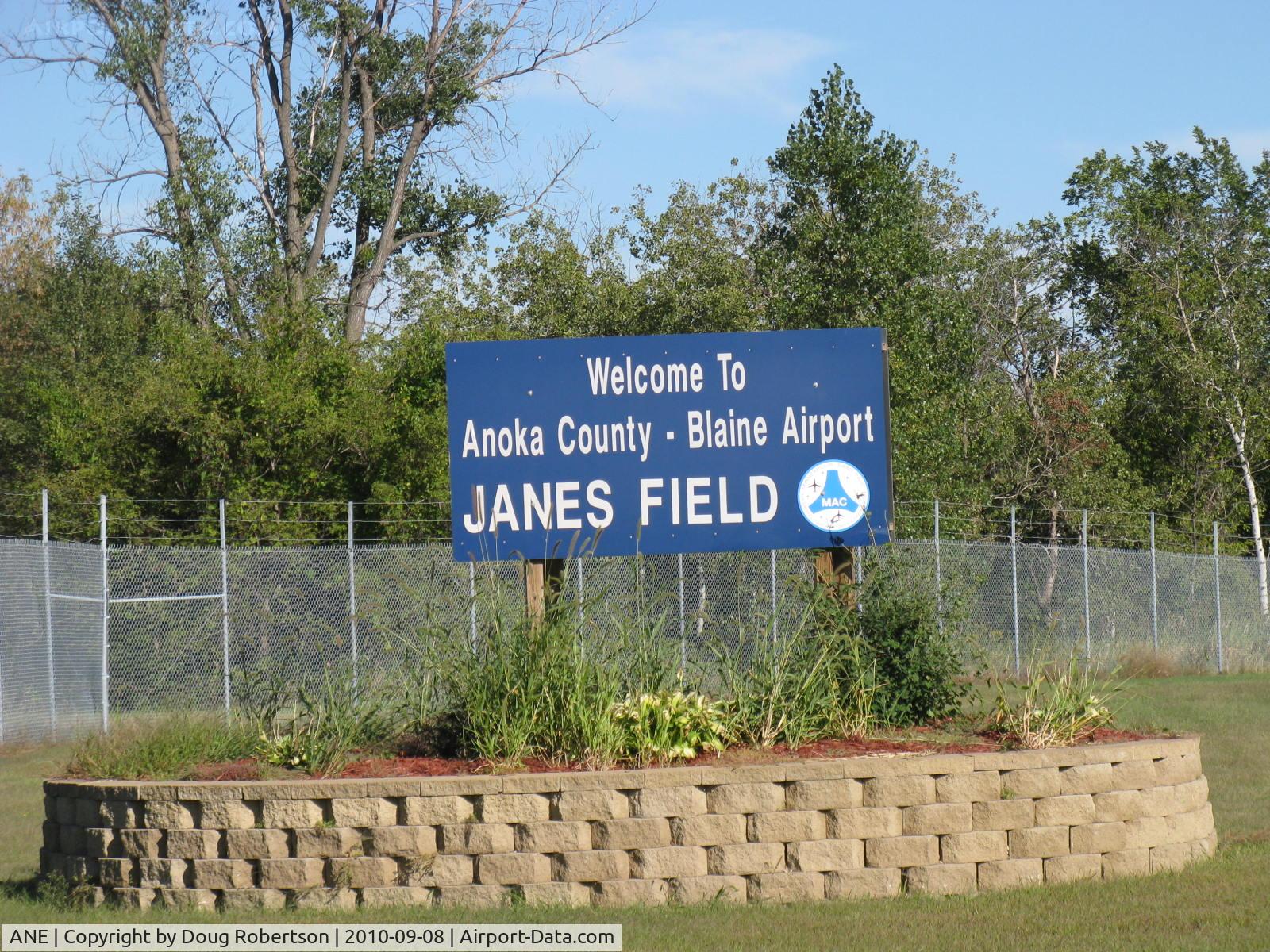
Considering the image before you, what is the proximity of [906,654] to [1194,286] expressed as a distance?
24.6 metres

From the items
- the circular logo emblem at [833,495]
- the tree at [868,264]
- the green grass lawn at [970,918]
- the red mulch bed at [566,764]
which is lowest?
the green grass lawn at [970,918]

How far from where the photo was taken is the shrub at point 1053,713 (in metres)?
7.52

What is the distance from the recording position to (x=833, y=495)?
910cm

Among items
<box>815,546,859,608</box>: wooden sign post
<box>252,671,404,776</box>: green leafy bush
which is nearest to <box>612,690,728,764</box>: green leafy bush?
<box>252,671,404,776</box>: green leafy bush

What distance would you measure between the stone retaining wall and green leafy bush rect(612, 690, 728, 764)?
1.33 feet

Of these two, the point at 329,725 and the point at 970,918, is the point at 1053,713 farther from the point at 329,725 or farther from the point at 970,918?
the point at 329,725

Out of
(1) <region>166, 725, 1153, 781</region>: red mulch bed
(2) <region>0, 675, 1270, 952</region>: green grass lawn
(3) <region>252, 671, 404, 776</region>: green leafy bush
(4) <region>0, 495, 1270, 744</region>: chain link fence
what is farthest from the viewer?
(4) <region>0, 495, 1270, 744</region>: chain link fence

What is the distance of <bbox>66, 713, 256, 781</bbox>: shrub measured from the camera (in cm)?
752

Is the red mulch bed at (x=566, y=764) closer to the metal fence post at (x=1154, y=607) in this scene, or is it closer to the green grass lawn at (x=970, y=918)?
the green grass lawn at (x=970, y=918)

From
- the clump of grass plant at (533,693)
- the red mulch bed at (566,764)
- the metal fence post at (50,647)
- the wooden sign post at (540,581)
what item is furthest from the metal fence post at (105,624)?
the clump of grass plant at (533,693)

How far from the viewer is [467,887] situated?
22.0ft

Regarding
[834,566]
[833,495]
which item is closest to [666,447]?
[833,495]

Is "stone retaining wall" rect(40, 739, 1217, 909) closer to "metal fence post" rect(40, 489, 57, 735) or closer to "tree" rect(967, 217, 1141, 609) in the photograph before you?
"metal fence post" rect(40, 489, 57, 735)

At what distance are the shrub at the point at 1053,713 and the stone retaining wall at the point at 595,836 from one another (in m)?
0.47
